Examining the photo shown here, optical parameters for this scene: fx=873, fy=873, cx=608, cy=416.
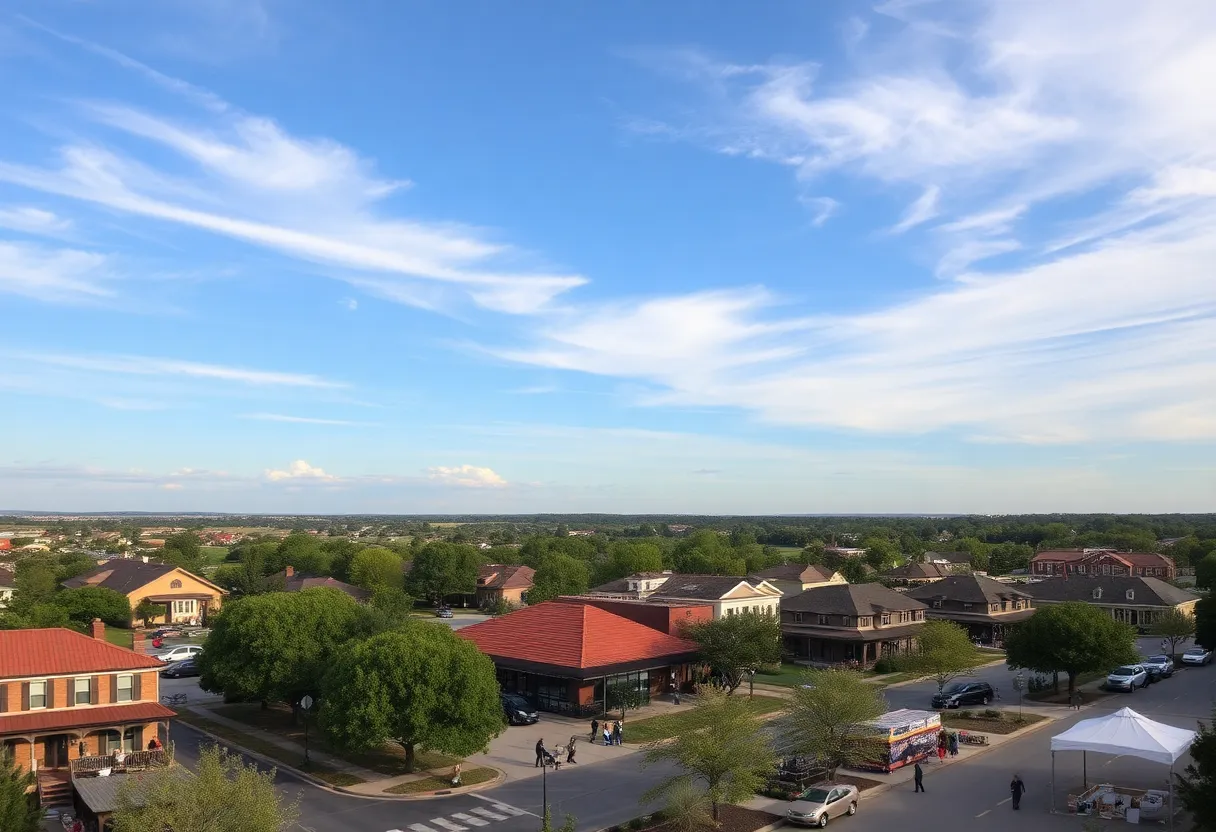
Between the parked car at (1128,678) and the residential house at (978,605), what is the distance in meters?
19.7

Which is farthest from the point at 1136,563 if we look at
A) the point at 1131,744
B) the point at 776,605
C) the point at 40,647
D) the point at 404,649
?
the point at 40,647

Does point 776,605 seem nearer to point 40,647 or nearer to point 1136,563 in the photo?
point 40,647

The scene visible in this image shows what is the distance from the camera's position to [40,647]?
129 ft

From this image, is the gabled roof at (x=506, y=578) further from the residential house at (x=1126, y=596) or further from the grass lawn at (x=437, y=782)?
the grass lawn at (x=437, y=782)

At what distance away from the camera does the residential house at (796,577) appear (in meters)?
106

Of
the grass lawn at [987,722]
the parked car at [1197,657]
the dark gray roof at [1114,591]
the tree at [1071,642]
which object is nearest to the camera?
the grass lawn at [987,722]

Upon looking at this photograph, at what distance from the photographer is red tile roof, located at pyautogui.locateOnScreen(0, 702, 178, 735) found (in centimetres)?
3575

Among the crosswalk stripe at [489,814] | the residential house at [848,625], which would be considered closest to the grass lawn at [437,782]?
the crosswalk stripe at [489,814]

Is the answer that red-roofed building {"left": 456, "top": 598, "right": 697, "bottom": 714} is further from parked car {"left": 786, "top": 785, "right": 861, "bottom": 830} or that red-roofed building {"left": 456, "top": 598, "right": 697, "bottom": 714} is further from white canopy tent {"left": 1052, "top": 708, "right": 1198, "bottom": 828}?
white canopy tent {"left": 1052, "top": 708, "right": 1198, "bottom": 828}

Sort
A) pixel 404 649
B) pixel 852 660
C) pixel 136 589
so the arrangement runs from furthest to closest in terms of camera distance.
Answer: pixel 136 589 < pixel 852 660 < pixel 404 649

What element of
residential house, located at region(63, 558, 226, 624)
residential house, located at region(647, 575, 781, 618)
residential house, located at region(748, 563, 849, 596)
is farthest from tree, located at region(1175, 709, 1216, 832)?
→ residential house, located at region(63, 558, 226, 624)

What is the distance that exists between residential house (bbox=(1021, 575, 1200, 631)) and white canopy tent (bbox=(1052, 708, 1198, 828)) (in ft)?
198

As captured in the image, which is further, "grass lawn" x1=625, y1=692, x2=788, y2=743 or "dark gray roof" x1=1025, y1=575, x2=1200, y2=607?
"dark gray roof" x1=1025, y1=575, x2=1200, y2=607

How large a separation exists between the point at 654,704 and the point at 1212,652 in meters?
54.9
